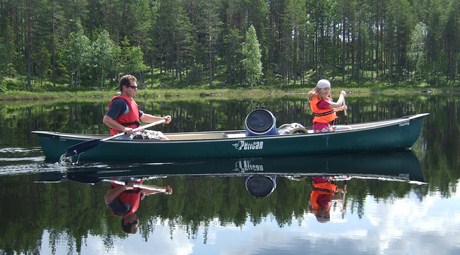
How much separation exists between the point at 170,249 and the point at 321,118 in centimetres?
860

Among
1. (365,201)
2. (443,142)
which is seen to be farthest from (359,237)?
(443,142)

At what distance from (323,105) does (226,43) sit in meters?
68.8

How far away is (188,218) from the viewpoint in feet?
29.1

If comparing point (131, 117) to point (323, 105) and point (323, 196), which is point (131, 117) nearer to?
point (323, 105)

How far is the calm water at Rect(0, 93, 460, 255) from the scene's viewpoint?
7.51 metres

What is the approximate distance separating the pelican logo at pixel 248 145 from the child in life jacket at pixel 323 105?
1.61 meters

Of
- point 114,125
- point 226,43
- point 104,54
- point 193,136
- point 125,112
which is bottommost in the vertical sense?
point 193,136

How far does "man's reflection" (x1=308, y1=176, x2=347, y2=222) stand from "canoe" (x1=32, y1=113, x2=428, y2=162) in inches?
120

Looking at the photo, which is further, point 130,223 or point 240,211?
point 240,211

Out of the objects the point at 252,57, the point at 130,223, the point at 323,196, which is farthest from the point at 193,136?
the point at 252,57

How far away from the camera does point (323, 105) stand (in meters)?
14.9

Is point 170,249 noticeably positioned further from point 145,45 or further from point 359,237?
point 145,45

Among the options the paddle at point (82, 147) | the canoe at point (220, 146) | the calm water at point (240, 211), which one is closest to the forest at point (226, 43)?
the canoe at point (220, 146)

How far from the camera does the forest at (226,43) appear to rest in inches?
2872
